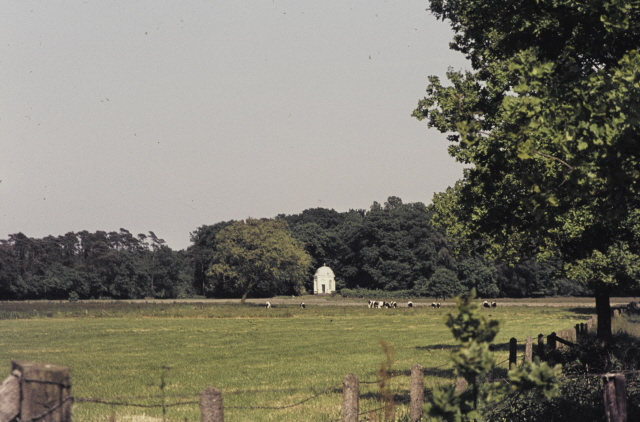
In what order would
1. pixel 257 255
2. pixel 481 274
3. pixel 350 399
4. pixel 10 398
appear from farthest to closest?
pixel 481 274 < pixel 257 255 < pixel 350 399 < pixel 10 398

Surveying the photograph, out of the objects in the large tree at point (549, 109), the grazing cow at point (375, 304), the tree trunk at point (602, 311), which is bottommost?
the grazing cow at point (375, 304)

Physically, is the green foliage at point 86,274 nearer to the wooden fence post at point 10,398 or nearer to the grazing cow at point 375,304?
the grazing cow at point 375,304

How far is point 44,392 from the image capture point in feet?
15.8

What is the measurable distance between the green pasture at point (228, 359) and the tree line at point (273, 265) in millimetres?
57794

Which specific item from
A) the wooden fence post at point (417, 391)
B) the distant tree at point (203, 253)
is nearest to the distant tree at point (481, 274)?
the distant tree at point (203, 253)

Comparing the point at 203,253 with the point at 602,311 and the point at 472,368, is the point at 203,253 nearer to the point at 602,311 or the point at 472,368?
the point at 602,311

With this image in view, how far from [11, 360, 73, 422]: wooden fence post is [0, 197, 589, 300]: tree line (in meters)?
113

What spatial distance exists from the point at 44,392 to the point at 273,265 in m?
119

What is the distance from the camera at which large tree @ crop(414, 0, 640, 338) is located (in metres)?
9.15

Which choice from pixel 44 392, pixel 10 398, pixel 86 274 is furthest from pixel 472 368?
pixel 86 274

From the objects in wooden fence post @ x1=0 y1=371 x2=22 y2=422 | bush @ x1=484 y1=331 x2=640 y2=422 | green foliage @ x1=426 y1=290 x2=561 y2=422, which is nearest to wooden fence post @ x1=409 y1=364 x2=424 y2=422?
bush @ x1=484 y1=331 x2=640 y2=422

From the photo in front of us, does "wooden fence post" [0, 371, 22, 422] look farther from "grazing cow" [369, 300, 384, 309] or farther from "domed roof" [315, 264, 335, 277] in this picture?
"domed roof" [315, 264, 335, 277]

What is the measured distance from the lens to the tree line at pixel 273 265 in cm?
12532

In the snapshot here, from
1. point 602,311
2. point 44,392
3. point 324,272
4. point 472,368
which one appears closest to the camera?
point 44,392
